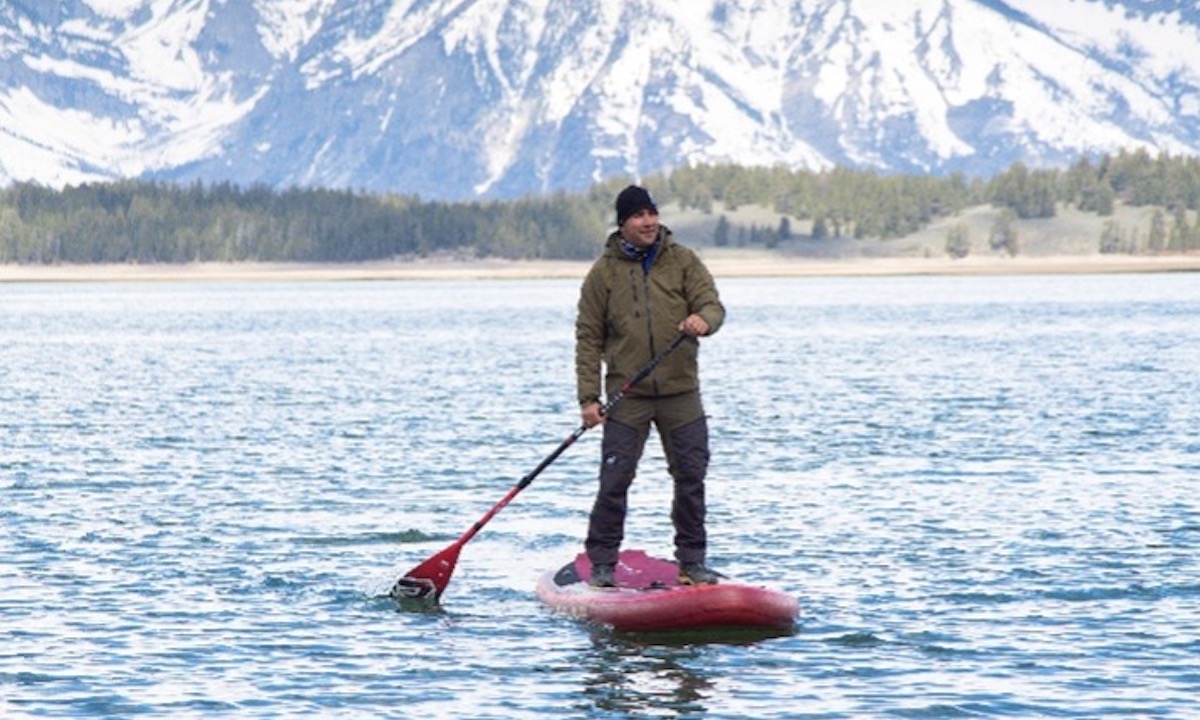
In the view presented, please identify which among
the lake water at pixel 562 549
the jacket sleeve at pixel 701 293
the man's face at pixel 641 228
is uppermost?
the man's face at pixel 641 228

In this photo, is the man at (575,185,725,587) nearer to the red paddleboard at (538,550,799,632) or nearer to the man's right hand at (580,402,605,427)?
the man's right hand at (580,402,605,427)

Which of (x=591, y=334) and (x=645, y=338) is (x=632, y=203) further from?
(x=591, y=334)

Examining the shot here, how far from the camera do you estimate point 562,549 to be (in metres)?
28.2

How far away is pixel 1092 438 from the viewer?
44.0 m

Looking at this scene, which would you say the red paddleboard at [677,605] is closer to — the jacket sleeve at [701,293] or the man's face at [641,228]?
the jacket sleeve at [701,293]

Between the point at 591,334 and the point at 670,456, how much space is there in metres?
1.30

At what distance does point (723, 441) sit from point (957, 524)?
15.5m

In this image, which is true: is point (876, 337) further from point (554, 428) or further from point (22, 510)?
point (22, 510)

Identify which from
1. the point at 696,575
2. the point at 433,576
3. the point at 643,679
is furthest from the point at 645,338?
the point at 433,576

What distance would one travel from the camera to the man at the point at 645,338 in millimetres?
20625

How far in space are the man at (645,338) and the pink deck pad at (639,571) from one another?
4.75ft

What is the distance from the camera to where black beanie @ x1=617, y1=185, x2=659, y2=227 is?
20.5m

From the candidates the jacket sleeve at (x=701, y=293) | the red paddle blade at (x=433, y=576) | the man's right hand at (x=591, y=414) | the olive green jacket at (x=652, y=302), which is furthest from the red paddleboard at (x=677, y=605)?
the jacket sleeve at (x=701, y=293)

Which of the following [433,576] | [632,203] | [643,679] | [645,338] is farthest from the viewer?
[433,576]
